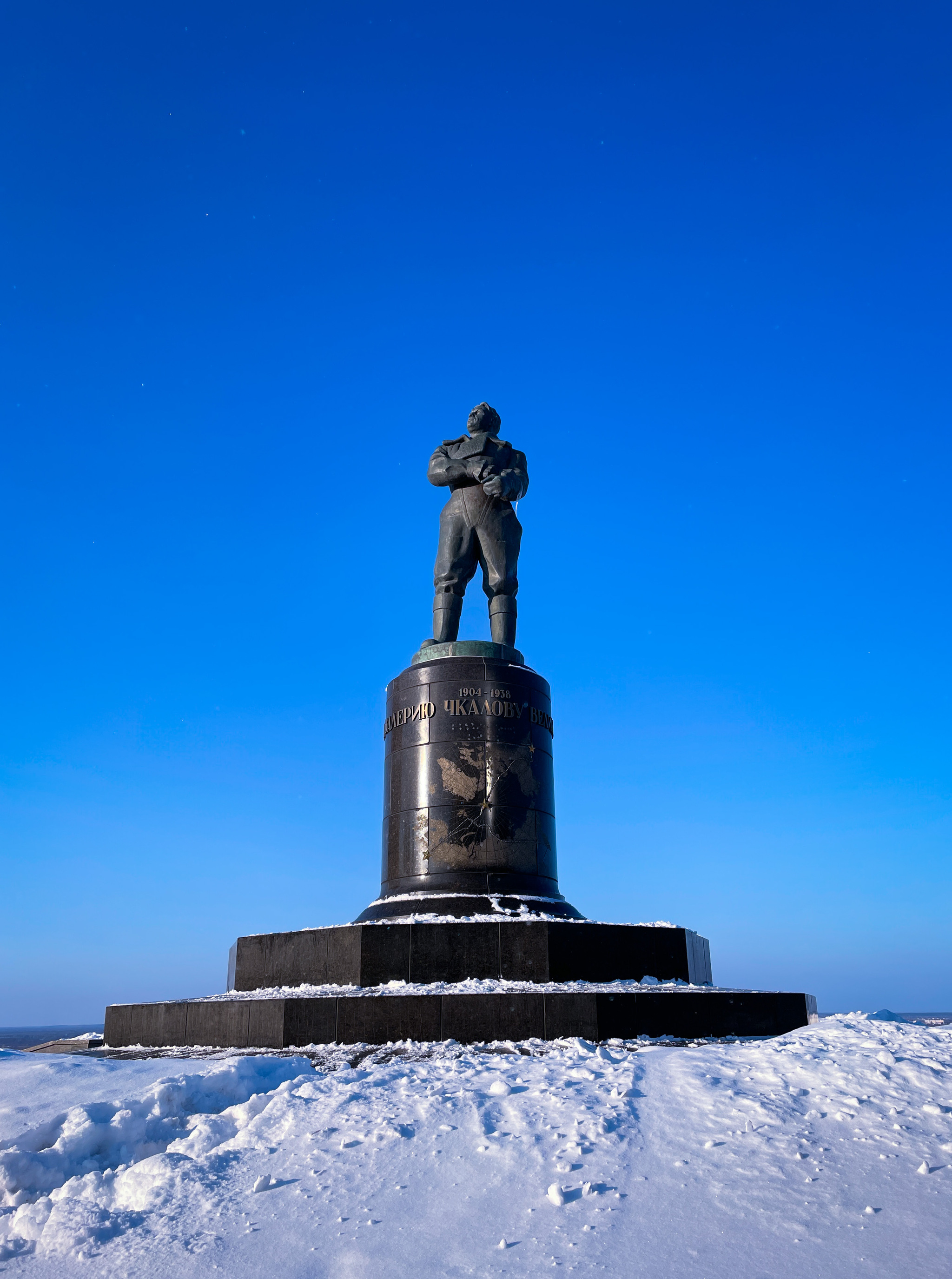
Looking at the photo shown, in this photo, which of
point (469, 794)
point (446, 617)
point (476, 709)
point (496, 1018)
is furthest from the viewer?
point (446, 617)

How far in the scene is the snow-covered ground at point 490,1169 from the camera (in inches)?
146

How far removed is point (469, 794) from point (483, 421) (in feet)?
19.1

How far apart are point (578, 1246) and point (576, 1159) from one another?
0.63 metres

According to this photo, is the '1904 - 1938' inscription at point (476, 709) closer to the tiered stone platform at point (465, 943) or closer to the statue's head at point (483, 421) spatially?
the tiered stone platform at point (465, 943)

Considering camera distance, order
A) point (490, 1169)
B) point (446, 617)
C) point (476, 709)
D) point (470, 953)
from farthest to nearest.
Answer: point (446, 617) < point (476, 709) < point (470, 953) < point (490, 1169)

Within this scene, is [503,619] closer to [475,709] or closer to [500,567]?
[500,567]

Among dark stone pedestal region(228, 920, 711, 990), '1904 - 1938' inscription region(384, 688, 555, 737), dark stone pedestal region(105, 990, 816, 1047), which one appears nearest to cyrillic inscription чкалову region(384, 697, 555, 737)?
'1904 - 1938' inscription region(384, 688, 555, 737)

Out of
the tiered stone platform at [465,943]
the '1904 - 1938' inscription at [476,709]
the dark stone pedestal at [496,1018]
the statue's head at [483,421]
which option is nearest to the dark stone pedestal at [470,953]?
the tiered stone platform at [465,943]

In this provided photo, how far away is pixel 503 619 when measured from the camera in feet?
43.6

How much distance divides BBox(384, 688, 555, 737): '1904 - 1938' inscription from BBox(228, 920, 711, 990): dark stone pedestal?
304 cm

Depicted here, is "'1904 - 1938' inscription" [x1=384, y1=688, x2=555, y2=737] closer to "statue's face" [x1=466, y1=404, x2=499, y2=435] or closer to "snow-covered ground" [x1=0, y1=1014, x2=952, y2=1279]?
"statue's face" [x1=466, y1=404, x2=499, y2=435]

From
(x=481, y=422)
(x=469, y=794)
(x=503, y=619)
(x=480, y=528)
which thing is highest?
(x=481, y=422)

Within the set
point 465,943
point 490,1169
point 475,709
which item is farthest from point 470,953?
point 490,1169

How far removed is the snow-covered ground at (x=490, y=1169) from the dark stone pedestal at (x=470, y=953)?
10.0 feet
